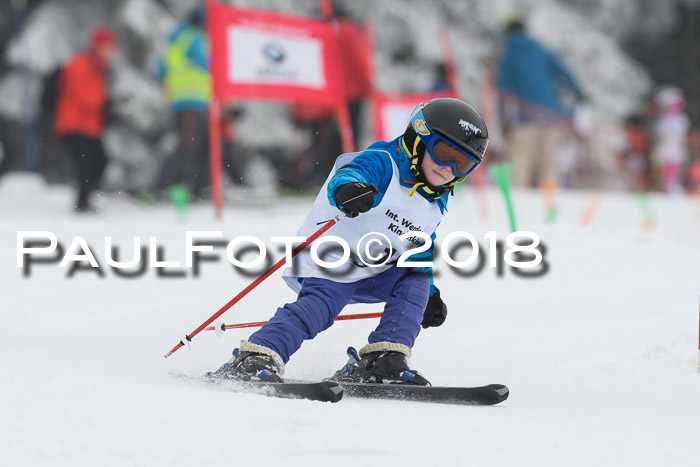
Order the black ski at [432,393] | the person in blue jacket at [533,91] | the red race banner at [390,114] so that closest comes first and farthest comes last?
the black ski at [432,393] → the red race banner at [390,114] → the person in blue jacket at [533,91]

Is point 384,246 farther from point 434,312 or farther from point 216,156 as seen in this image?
point 216,156

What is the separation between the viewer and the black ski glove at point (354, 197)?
8.25ft

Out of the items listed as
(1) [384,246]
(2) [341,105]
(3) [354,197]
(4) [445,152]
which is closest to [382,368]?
(1) [384,246]

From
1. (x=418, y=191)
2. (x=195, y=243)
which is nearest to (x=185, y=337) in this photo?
(x=418, y=191)

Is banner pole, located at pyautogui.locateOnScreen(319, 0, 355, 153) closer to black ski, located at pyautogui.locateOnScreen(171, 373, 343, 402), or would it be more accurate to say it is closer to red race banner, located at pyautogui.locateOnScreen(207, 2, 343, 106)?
red race banner, located at pyautogui.locateOnScreen(207, 2, 343, 106)

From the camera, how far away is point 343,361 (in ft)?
10.6

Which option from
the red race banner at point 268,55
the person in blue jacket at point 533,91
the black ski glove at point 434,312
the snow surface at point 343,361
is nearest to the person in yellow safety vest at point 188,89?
the red race banner at point 268,55

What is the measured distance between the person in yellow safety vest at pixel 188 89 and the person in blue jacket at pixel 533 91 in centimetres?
327

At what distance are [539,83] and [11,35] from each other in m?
8.23

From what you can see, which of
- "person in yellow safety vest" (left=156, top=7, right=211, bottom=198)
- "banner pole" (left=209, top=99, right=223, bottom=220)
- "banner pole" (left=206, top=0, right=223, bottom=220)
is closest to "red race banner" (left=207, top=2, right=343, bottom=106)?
"banner pole" (left=206, top=0, right=223, bottom=220)

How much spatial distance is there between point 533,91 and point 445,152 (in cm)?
603

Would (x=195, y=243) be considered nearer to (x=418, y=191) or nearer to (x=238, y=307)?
(x=238, y=307)

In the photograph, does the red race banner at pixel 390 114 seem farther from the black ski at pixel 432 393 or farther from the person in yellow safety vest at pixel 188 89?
the black ski at pixel 432 393

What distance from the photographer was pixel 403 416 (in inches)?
86.4
